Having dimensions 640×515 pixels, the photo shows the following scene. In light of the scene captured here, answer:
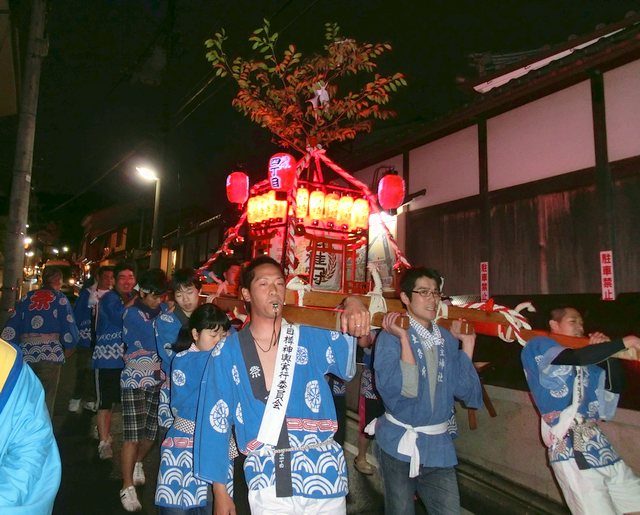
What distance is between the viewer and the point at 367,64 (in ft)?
33.5

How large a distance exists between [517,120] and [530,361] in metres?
4.97

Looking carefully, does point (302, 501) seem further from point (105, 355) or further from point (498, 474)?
point (105, 355)

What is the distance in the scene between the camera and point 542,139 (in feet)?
22.8

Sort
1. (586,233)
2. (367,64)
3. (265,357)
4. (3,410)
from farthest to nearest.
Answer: (367,64)
(586,233)
(265,357)
(3,410)

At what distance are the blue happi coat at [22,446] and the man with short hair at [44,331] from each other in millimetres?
5411

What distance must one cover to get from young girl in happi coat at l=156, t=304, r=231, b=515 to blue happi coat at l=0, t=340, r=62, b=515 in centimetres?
148

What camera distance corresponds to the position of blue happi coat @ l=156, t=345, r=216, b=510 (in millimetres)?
3262

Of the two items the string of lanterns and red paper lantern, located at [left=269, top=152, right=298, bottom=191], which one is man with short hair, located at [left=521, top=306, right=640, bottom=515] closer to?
the string of lanterns

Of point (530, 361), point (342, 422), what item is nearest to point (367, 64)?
point (342, 422)

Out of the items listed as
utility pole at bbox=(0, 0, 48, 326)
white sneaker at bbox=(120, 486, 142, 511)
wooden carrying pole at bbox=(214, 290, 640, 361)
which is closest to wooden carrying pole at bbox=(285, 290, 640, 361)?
wooden carrying pole at bbox=(214, 290, 640, 361)

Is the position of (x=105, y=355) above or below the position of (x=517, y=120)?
below

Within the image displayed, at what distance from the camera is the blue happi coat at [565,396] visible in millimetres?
3557

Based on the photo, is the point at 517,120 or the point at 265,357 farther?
the point at 517,120

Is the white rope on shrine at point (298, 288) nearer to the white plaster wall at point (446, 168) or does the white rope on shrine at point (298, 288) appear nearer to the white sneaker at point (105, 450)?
the white sneaker at point (105, 450)
